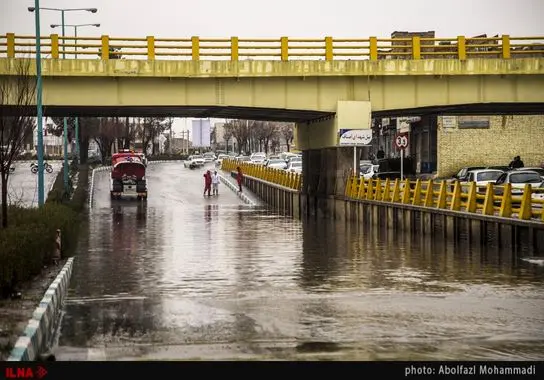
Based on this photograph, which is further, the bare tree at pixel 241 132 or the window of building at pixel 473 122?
the bare tree at pixel 241 132

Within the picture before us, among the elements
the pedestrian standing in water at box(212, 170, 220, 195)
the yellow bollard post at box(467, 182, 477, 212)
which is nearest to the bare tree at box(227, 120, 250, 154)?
the pedestrian standing in water at box(212, 170, 220, 195)

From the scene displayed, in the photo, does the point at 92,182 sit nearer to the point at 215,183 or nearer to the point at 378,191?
the point at 215,183

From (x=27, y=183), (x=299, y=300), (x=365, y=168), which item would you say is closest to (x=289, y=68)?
(x=365, y=168)

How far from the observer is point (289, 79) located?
4256 centimetres

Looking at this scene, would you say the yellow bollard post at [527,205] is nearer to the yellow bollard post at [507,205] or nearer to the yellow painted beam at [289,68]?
the yellow bollard post at [507,205]

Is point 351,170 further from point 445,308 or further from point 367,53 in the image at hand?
point 445,308

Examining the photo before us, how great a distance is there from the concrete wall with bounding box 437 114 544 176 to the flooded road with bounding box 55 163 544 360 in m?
38.4

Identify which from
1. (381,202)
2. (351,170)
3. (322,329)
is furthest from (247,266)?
(351,170)

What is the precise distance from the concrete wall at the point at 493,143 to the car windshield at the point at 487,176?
2813 cm

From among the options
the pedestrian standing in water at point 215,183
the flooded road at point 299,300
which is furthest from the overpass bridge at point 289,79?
the pedestrian standing in water at point 215,183

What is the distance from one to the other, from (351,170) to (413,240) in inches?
595

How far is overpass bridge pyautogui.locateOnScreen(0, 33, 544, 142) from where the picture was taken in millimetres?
40656

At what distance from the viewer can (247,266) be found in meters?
22.6

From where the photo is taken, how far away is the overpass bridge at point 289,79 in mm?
40656
